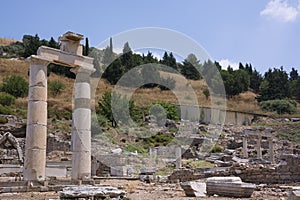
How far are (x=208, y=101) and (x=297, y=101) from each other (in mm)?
24682

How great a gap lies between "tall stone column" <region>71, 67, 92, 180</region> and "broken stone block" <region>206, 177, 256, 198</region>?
570 cm

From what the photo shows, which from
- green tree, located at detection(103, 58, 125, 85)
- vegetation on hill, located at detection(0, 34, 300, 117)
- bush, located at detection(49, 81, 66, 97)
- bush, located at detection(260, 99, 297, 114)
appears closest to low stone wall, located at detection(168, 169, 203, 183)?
vegetation on hill, located at detection(0, 34, 300, 117)

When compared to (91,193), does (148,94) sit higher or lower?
higher

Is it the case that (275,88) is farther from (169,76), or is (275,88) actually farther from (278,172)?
(278,172)

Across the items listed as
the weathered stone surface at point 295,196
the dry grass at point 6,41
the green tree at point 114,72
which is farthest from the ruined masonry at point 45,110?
the dry grass at point 6,41

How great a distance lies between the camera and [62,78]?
62875 mm

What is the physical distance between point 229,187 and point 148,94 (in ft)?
148

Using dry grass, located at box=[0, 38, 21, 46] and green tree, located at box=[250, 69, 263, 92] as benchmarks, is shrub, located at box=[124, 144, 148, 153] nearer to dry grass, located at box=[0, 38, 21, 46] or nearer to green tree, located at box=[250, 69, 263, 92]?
green tree, located at box=[250, 69, 263, 92]

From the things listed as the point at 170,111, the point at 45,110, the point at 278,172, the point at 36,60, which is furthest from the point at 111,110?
the point at 278,172

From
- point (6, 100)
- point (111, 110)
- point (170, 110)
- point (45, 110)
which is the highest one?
point (6, 100)

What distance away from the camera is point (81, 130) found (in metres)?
14.3

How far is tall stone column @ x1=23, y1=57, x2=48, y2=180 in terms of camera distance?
1277 centimetres

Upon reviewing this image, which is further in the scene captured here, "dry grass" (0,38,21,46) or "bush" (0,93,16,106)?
"dry grass" (0,38,21,46)

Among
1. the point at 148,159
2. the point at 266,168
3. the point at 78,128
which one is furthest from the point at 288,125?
the point at 78,128
